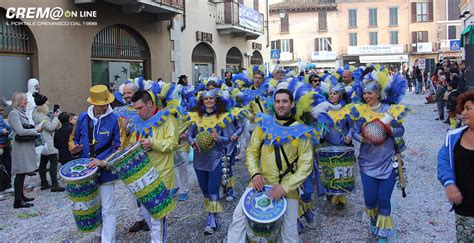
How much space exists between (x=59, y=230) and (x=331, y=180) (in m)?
3.47

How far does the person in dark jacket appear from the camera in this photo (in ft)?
24.9

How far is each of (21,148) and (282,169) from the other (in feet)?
15.6

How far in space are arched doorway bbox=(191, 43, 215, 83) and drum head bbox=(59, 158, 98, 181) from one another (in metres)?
13.8

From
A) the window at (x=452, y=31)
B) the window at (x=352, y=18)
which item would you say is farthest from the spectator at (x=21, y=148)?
the window at (x=452, y=31)

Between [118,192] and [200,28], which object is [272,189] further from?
[200,28]

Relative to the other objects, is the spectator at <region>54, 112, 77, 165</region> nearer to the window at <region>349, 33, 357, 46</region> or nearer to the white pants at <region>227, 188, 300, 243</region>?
the white pants at <region>227, 188, 300, 243</region>

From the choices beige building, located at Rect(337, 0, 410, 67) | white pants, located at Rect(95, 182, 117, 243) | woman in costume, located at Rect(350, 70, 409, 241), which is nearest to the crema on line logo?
white pants, located at Rect(95, 182, 117, 243)

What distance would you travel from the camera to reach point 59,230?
223 inches

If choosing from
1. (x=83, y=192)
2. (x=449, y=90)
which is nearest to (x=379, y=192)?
(x=83, y=192)

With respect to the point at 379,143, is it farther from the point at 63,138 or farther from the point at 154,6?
the point at 154,6

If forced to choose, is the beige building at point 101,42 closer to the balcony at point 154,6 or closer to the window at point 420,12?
the balcony at point 154,6

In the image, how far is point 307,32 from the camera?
50.2 metres

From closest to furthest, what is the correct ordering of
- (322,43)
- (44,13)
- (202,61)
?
1. (44,13)
2. (202,61)
3. (322,43)

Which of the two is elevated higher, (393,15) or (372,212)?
(393,15)
